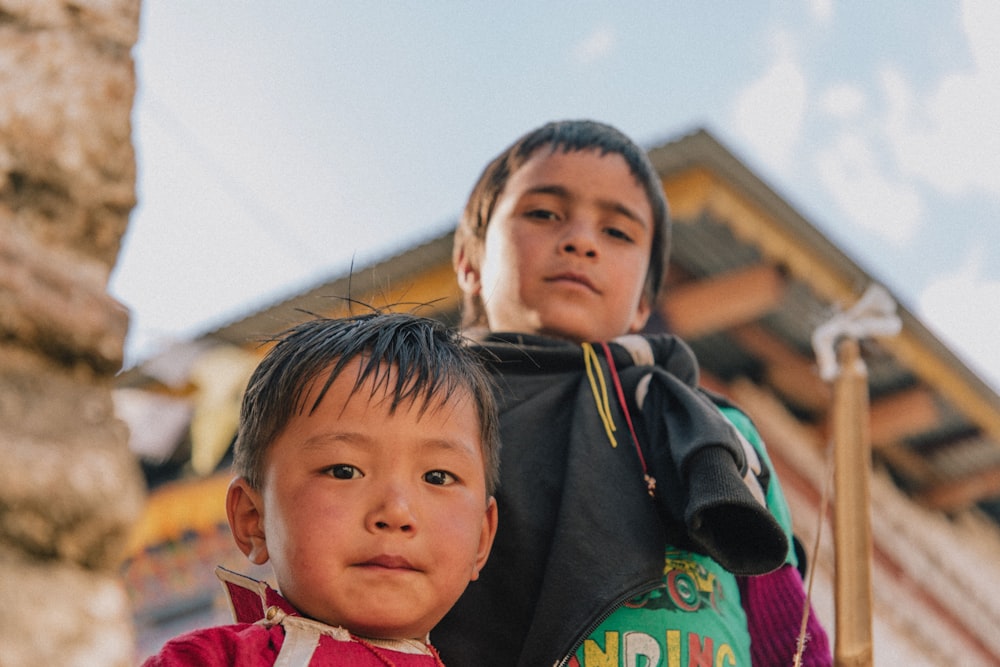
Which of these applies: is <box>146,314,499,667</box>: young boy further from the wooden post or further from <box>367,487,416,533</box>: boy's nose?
the wooden post

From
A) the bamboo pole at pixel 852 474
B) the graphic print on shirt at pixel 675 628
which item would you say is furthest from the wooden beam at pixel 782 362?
the graphic print on shirt at pixel 675 628

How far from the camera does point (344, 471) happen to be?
139 centimetres

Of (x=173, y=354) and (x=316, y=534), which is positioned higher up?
(x=316, y=534)

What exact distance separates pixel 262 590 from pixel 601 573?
499 millimetres

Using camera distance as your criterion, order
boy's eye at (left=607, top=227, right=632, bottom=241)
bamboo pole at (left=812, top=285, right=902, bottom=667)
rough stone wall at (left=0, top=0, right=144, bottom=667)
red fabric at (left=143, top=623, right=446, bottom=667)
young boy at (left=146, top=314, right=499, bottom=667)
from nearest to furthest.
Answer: rough stone wall at (left=0, top=0, right=144, bottom=667)
red fabric at (left=143, top=623, right=446, bottom=667)
young boy at (left=146, top=314, right=499, bottom=667)
bamboo pole at (left=812, top=285, right=902, bottom=667)
boy's eye at (left=607, top=227, right=632, bottom=241)

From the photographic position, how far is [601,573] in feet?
5.19

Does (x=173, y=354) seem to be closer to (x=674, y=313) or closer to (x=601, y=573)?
(x=674, y=313)

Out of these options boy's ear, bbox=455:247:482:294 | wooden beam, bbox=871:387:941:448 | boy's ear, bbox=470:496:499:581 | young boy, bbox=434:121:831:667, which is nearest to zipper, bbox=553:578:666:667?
young boy, bbox=434:121:831:667

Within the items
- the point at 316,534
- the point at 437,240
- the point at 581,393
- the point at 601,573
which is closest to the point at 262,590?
the point at 316,534

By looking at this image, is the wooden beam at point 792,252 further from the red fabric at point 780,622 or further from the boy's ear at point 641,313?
the red fabric at point 780,622

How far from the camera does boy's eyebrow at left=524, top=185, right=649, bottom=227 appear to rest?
208 centimetres

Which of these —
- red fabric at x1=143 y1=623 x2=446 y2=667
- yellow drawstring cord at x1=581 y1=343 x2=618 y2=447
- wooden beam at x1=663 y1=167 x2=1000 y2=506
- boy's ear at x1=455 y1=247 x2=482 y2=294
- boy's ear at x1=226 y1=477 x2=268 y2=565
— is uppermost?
wooden beam at x1=663 y1=167 x2=1000 y2=506

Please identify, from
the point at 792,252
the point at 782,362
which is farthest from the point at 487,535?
the point at 782,362

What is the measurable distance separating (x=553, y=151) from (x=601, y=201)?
179 mm
